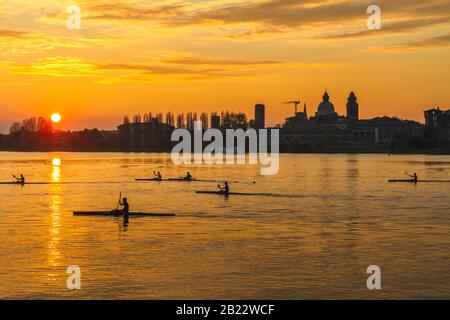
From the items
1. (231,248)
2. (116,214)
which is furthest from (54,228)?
(231,248)

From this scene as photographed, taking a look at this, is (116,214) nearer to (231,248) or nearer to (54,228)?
(54,228)

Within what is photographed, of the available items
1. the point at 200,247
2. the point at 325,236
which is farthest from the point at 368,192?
the point at 200,247

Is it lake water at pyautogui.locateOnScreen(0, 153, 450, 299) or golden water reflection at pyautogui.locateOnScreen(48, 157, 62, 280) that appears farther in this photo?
golden water reflection at pyautogui.locateOnScreen(48, 157, 62, 280)

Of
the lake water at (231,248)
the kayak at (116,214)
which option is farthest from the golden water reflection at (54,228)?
the kayak at (116,214)

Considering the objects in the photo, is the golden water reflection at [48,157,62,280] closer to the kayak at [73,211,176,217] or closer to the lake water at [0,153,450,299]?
the lake water at [0,153,450,299]

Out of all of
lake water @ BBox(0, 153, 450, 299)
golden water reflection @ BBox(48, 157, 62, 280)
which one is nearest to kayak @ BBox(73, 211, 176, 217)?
lake water @ BBox(0, 153, 450, 299)

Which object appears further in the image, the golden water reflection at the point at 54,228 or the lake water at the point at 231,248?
the golden water reflection at the point at 54,228

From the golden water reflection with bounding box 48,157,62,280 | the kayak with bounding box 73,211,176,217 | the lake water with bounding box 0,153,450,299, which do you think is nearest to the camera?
the lake water with bounding box 0,153,450,299

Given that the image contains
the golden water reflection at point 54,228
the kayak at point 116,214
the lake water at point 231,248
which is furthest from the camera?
the kayak at point 116,214

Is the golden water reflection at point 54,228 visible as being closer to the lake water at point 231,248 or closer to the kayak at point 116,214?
the lake water at point 231,248

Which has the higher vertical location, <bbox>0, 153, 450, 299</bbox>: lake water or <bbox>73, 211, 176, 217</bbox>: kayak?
<bbox>73, 211, 176, 217</bbox>: kayak

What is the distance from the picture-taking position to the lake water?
28.7 meters

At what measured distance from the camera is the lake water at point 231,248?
2873cm

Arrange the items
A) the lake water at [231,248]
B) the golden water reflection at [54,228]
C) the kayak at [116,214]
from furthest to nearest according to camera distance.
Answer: the kayak at [116,214] → the golden water reflection at [54,228] → the lake water at [231,248]
